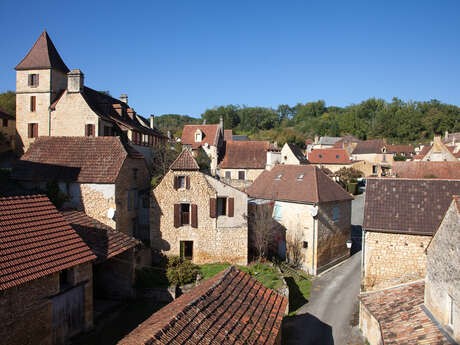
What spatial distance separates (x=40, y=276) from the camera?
1152cm

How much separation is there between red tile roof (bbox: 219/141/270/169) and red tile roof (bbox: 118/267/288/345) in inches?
1331

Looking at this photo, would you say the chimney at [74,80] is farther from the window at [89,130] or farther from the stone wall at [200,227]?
the stone wall at [200,227]

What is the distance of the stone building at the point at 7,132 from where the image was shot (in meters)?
36.9

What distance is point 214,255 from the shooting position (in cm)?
2211

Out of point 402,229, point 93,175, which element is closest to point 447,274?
point 402,229

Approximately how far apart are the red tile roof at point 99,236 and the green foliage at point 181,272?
9.52ft

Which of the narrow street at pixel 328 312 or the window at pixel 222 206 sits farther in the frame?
the window at pixel 222 206

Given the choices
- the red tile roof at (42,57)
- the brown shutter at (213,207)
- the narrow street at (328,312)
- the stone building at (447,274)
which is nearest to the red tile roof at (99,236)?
the brown shutter at (213,207)

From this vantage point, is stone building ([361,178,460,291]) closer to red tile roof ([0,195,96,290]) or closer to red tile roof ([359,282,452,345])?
red tile roof ([359,282,452,345])

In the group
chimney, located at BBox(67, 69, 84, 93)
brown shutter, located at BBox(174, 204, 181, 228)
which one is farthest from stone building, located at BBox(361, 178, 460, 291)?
chimney, located at BBox(67, 69, 84, 93)

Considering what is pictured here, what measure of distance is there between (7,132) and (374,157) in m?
62.4

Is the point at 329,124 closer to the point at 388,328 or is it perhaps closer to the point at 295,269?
the point at 295,269

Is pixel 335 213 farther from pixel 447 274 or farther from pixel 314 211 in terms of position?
pixel 447 274

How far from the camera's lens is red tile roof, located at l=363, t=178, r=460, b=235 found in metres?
16.9
